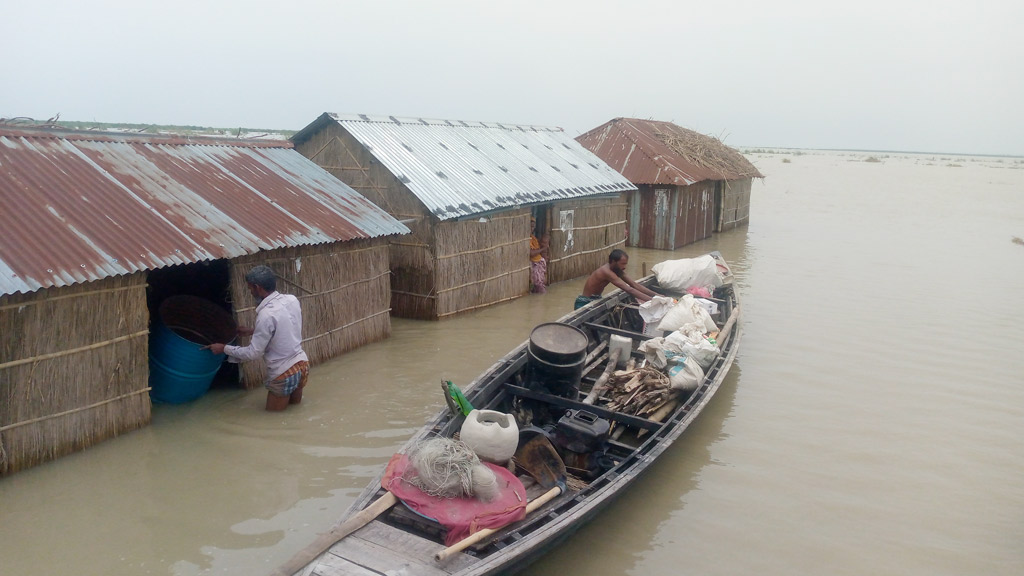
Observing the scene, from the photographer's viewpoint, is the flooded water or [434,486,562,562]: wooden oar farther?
the flooded water

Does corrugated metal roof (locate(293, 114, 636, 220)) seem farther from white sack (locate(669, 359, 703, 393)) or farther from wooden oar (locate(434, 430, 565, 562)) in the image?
wooden oar (locate(434, 430, 565, 562))

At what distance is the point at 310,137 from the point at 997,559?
10.9m

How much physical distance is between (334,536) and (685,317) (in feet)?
18.6

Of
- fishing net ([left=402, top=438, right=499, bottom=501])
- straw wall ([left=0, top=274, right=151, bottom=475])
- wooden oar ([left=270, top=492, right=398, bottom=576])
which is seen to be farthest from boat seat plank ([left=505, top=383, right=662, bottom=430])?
straw wall ([left=0, top=274, right=151, bottom=475])

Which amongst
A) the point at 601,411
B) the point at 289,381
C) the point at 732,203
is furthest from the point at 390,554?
the point at 732,203

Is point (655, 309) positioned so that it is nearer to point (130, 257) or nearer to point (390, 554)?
point (390, 554)

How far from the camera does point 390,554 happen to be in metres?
3.85

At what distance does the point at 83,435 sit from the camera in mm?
5918

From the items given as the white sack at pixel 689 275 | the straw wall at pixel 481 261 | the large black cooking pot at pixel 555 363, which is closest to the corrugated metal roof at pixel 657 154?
the straw wall at pixel 481 261

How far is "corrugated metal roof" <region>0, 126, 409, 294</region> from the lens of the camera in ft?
18.7

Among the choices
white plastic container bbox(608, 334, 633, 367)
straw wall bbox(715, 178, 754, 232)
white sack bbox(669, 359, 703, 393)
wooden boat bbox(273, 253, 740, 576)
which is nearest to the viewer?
wooden boat bbox(273, 253, 740, 576)

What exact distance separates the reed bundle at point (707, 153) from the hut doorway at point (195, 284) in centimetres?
1587

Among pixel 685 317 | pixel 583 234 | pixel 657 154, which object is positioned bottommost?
pixel 685 317

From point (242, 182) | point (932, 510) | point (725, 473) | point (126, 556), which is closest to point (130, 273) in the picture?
point (126, 556)
